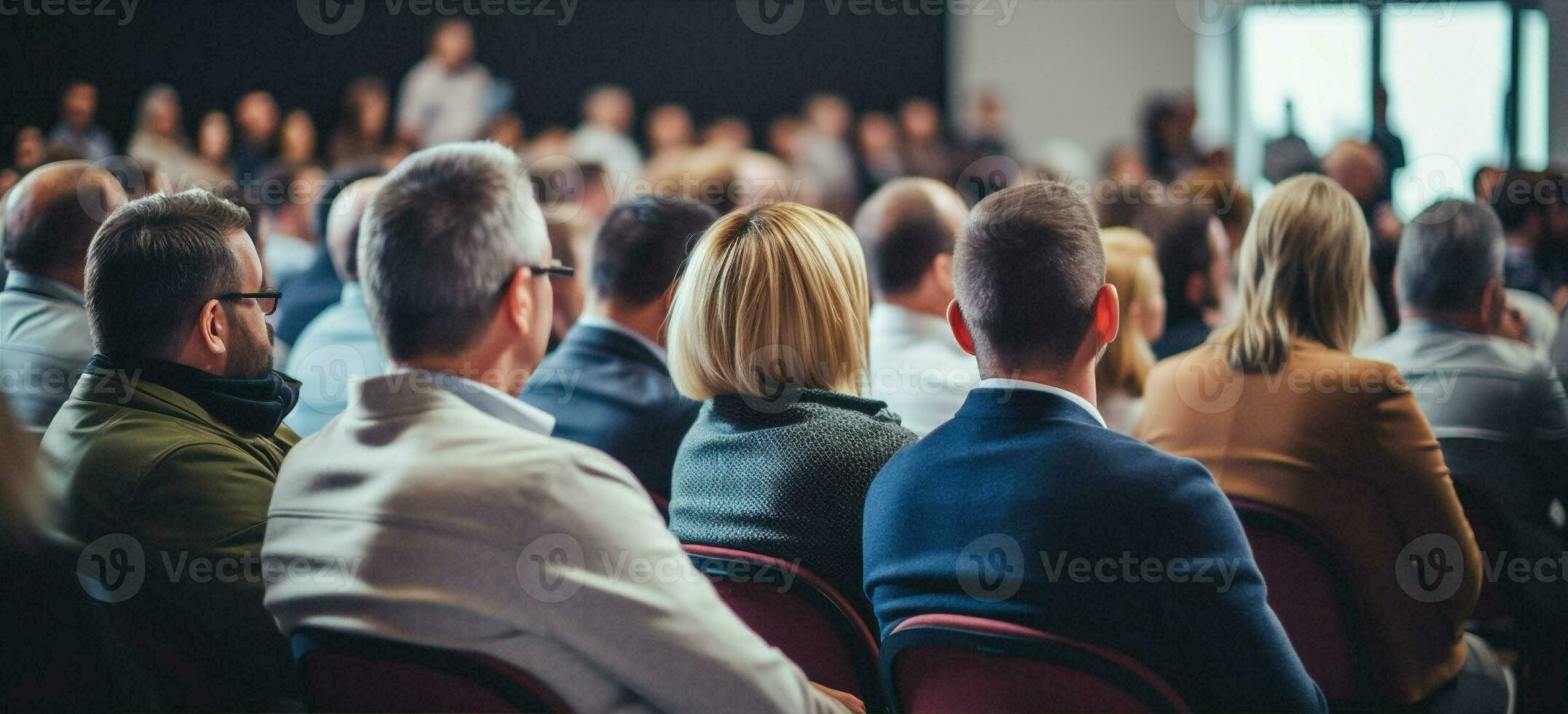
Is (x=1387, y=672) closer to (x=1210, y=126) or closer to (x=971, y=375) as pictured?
(x=971, y=375)

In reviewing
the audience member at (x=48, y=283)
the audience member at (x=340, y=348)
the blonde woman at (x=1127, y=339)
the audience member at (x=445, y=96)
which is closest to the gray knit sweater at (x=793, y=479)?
the blonde woman at (x=1127, y=339)

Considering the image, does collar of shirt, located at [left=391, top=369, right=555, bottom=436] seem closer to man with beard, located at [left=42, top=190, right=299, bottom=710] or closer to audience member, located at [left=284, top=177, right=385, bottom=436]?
man with beard, located at [left=42, top=190, right=299, bottom=710]

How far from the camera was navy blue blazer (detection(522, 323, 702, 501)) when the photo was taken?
7.55 feet

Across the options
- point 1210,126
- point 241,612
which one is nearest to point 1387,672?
point 241,612

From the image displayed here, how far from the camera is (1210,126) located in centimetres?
914

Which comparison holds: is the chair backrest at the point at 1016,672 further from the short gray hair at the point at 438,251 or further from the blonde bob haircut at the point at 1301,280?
the blonde bob haircut at the point at 1301,280

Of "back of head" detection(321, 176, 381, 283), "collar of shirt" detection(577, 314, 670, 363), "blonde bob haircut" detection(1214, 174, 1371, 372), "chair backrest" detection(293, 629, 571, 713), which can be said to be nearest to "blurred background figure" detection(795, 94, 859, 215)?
"back of head" detection(321, 176, 381, 283)

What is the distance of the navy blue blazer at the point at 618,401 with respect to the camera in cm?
230

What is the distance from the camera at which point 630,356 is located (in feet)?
8.05

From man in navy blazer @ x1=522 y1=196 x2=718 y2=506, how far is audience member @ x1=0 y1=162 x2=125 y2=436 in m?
0.82

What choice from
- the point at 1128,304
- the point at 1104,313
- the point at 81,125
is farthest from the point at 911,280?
the point at 81,125

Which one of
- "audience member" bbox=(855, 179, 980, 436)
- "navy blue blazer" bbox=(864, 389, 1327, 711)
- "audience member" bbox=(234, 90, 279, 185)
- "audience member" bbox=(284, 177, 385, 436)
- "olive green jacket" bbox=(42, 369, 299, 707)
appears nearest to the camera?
"navy blue blazer" bbox=(864, 389, 1327, 711)

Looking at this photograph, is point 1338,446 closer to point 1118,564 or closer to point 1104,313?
point 1104,313

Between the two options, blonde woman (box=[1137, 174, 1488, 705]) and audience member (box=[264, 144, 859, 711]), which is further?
blonde woman (box=[1137, 174, 1488, 705])
